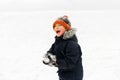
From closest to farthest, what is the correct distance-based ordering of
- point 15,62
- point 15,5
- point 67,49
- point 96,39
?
point 67,49 < point 15,62 < point 96,39 < point 15,5

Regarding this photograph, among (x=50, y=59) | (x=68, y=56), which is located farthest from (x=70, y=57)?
(x=50, y=59)

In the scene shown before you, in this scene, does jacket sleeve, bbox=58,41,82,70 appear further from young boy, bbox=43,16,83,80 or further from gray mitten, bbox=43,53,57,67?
gray mitten, bbox=43,53,57,67

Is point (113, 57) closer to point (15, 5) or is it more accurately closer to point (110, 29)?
point (110, 29)

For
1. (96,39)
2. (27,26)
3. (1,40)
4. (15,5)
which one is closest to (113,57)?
(96,39)

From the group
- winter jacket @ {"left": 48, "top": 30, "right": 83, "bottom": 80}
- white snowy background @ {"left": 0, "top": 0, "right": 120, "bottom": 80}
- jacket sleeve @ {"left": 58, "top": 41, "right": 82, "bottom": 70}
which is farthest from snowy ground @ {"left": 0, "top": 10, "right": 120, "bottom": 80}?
jacket sleeve @ {"left": 58, "top": 41, "right": 82, "bottom": 70}

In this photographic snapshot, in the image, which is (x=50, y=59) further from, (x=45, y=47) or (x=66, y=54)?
(x=45, y=47)

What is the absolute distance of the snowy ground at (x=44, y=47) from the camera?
861 cm

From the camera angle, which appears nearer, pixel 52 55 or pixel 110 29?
pixel 52 55

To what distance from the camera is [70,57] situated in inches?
170

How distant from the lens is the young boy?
14.2 feet

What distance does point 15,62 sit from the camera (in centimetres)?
988

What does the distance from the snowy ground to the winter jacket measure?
3.55 m

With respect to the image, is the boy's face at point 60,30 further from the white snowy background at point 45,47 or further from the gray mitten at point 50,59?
the white snowy background at point 45,47

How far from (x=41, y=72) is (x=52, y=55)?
4.28m
